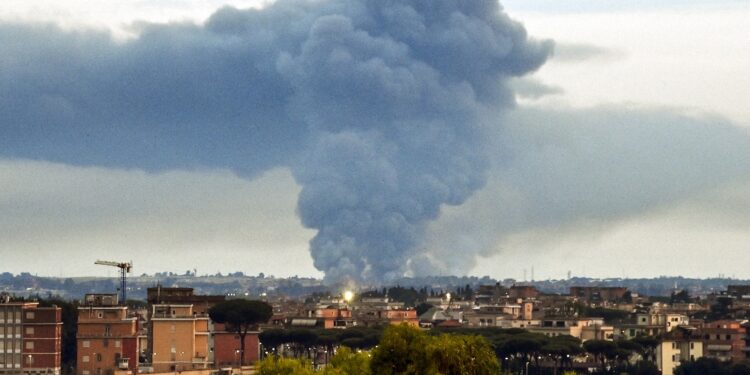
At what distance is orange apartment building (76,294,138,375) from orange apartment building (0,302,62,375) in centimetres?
131

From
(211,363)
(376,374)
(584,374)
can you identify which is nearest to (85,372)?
(211,363)

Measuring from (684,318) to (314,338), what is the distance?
147ft

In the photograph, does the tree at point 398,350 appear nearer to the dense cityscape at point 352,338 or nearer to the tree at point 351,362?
the dense cityscape at point 352,338

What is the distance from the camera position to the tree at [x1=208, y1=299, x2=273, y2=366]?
4523 inches

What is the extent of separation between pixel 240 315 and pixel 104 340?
1681 cm

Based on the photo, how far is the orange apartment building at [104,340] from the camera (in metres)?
98.6

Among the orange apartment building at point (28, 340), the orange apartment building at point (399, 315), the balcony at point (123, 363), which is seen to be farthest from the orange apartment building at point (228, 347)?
the orange apartment building at point (399, 315)

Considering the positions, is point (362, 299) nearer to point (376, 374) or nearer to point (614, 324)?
point (614, 324)


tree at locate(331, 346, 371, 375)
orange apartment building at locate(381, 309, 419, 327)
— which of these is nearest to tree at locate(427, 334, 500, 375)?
tree at locate(331, 346, 371, 375)

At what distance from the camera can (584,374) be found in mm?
121562

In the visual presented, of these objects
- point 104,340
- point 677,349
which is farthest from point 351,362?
point 677,349

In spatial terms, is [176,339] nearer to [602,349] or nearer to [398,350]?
[602,349]

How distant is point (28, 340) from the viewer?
3863 inches

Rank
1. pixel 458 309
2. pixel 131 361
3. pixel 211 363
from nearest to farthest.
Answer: pixel 131 361 → pixel 211 363 → pixel 458 309
